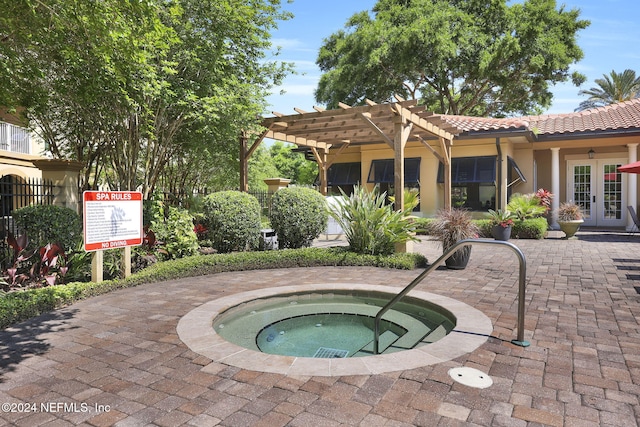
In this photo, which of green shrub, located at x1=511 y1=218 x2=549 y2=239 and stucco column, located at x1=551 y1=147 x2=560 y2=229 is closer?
green shrub, located at x1=511 y1=218 x2=549 y2=239

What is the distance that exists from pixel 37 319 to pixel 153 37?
3.61m

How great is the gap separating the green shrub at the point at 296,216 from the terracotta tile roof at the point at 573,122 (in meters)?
5.60

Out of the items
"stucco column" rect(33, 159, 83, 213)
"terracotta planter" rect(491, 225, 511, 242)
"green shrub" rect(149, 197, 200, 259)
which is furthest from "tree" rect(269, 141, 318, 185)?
"stucco column" rect(33, 159, 83, 213)

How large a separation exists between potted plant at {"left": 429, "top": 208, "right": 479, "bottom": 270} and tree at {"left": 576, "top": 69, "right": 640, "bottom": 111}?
107 ft

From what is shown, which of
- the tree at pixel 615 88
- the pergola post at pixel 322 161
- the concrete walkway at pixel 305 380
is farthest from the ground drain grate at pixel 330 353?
the tree at pixel 615 88

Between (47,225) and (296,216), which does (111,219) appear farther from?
(296,216)

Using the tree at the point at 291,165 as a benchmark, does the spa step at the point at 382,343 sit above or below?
below

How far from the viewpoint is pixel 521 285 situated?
347 cm

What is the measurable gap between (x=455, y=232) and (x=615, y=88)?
34342mm

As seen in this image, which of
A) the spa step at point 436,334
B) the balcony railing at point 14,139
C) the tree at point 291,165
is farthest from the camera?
the tree at point 291,165

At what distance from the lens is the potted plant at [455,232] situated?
283 inches

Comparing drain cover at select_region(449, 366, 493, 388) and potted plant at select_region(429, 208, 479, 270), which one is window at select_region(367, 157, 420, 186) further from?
drain cover at select_region(449, 366, 493, 388)

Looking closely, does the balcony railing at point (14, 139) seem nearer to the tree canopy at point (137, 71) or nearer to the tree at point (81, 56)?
the tree canopy at point (137, 71)

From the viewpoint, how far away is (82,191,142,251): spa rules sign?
543 cm
